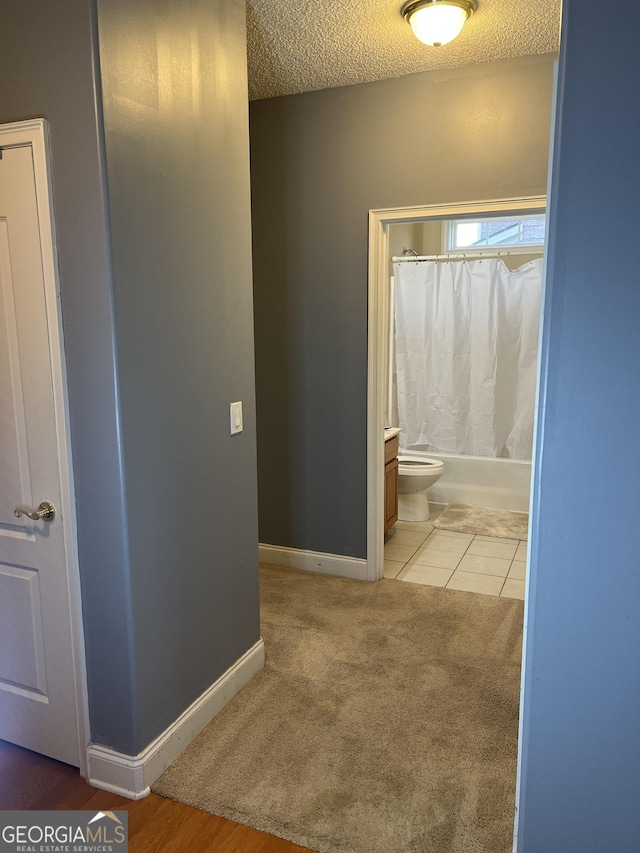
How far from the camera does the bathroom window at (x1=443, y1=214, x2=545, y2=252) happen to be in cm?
504

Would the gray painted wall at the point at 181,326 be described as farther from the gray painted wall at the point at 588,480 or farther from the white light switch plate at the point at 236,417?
the gray painted wall at the point at 588,480

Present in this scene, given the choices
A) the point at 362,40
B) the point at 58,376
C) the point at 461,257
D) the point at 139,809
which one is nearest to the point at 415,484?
the point at 461,257

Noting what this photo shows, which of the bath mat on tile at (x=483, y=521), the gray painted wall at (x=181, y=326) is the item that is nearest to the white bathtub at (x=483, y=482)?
the bath mat on tile at (x=483, y=521)

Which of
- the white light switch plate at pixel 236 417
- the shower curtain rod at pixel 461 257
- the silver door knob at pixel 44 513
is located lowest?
the silver door knob at pixel 44 513

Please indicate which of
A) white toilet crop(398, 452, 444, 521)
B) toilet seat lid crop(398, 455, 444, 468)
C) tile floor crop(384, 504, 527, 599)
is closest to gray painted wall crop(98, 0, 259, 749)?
tile floor crop(384, 504, 527, 599)

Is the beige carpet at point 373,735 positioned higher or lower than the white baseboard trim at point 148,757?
lower

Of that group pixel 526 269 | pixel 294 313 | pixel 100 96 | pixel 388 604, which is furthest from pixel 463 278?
pixel 100 96

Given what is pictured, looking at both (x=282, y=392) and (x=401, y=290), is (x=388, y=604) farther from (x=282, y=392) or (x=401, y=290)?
(x=401, y=290)

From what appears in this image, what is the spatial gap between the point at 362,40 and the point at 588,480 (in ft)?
7.79

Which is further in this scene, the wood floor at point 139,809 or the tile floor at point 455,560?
the tile floor at point 455,560

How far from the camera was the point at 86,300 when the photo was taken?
5.46 feet

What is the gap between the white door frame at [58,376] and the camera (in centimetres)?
164

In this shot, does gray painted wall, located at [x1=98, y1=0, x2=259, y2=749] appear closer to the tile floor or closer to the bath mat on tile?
the tile floor

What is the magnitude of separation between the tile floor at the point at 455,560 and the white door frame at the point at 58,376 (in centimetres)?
201
